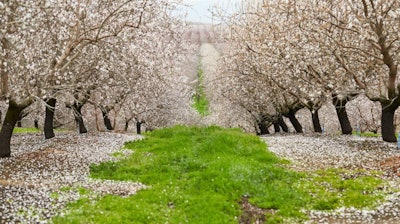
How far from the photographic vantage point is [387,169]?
20500 mm

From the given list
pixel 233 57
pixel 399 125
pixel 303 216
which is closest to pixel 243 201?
pixel 303 216

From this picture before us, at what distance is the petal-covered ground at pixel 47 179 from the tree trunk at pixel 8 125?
691 millimetres

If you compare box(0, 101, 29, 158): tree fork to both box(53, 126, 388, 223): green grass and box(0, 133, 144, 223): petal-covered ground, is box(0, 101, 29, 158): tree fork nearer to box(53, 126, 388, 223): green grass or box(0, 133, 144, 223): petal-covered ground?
box(0, 133, 144, 223): petal-covered ground

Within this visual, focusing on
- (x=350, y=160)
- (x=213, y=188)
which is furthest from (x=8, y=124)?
(x=350, y=160)

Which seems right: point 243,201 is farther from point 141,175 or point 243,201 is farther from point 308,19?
point 308,19

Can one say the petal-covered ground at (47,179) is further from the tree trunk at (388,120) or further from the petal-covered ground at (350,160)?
the tree trunk at (388,120)

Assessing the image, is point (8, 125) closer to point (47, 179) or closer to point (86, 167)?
point (86, 167)

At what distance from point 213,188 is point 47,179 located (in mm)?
7467

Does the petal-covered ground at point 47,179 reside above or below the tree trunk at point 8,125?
below

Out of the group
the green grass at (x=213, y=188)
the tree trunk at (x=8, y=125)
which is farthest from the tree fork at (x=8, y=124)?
the green grass at (x=213, y=188)

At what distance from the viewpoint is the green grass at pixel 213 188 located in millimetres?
14969

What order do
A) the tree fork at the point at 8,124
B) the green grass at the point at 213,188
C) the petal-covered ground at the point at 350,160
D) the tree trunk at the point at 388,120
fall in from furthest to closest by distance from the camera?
the tree trunk at the point at 388,120, the tree fork at the point at 8,124, the green grass at the point at 213,188, the petal-covered ground at the point at 350,160

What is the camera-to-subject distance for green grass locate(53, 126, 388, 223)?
15.0m

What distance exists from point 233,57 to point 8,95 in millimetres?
Result: 26439
